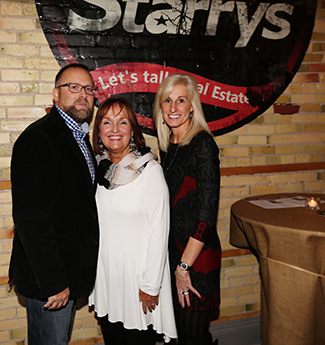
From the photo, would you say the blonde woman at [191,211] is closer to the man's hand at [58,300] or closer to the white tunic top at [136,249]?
the white tunic top at [136,249]

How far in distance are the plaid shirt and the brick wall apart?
0.70 metres

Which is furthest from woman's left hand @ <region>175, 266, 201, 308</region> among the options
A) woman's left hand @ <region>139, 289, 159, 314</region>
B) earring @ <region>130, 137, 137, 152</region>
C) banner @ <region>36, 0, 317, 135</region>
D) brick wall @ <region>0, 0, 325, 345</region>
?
banner @ <region>36, 0, 317, 135</region>

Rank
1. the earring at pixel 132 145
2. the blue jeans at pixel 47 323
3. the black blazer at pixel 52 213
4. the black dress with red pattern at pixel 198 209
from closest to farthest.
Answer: the black blazer at pixel 52 213 → the blue jeans at pixel 47 323 → the black dress with red pattern at pixel 198 209 → the earring at pixel 132 145

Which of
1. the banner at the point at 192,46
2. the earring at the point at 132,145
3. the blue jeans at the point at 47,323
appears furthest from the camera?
the banner at the point at 192,46

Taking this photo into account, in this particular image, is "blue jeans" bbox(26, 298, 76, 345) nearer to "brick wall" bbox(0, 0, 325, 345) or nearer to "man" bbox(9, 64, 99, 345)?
"man" bbox(9, 64, 99, 345)

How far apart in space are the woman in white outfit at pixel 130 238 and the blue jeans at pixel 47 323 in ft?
0.72

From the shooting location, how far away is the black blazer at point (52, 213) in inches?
69.5

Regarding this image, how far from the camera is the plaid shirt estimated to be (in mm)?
2051

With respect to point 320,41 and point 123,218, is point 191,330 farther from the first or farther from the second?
point 320,41

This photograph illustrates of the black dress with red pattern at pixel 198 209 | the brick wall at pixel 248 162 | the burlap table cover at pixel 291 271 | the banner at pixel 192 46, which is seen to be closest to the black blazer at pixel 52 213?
the black dress with red pattern at pixel 198 209

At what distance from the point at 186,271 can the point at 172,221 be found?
1.01 ft

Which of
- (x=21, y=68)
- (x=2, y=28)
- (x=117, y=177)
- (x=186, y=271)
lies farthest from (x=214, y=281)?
(x=2, y=28)

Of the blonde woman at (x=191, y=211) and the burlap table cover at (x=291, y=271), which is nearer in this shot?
the blonde woman at (x=191, y=211)

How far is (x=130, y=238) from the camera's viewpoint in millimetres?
2008
